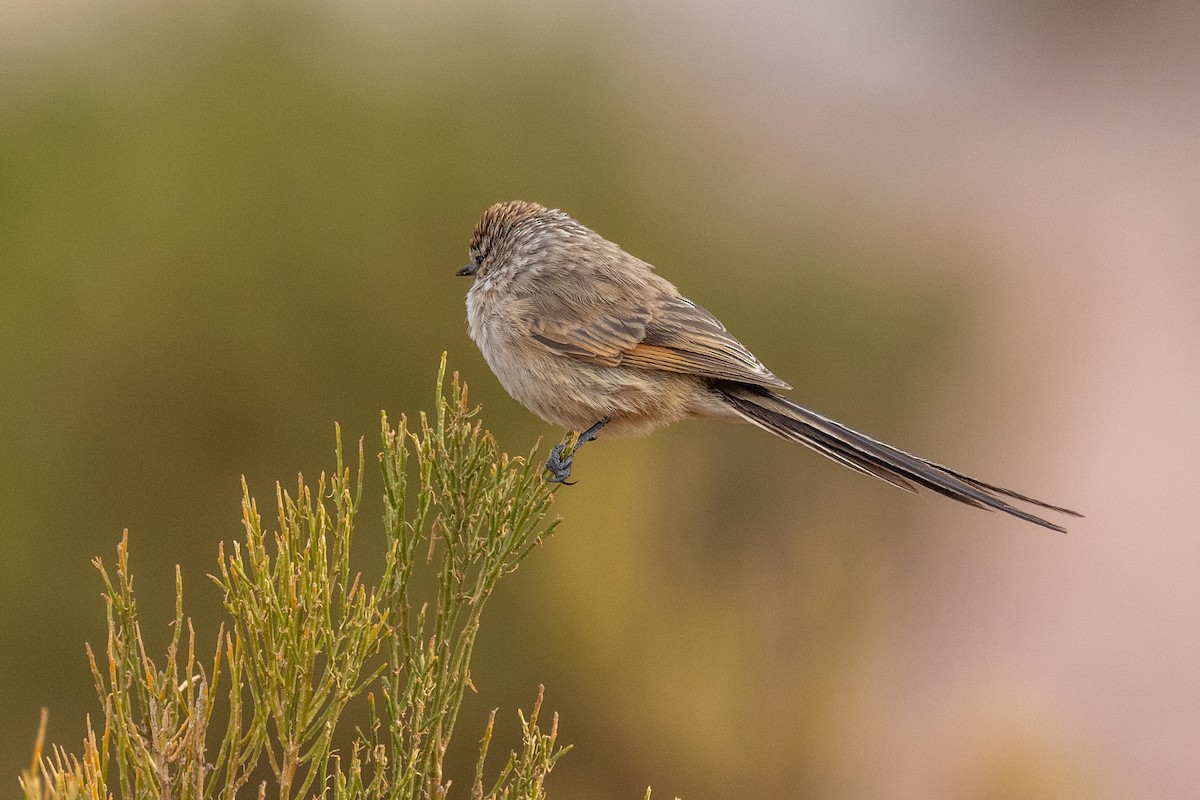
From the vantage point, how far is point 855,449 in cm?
318

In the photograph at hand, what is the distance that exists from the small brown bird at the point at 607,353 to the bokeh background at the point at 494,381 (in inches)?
119

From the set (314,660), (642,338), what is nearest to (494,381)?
(642,338)

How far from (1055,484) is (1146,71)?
14.4 meters

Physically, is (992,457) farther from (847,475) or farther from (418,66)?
(418,66)

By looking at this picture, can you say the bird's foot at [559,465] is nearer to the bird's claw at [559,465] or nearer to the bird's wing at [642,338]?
the bird's claw at [559,465]

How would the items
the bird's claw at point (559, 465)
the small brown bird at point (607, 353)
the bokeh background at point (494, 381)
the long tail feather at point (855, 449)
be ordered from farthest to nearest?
the bokeh background at point (494, 381) < the small brown bird at point (607, 353) < the bird's claw at point (559, 465) < the long tail feather at point (855, 449)

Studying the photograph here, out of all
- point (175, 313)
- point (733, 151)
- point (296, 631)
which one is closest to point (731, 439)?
point (733, 151)

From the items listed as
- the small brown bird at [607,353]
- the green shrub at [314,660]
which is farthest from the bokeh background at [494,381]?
the green shrub at [314,660]

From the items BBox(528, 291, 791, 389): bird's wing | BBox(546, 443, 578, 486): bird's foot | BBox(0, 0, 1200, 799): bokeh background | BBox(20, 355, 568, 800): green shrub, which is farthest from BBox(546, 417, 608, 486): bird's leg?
BBox(0, 0, 1200, 799): bokeh background

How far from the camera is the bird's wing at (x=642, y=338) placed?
3740 mm

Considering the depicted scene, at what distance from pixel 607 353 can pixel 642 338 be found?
139 mm

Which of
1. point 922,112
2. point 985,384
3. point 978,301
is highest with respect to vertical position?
point 922,112

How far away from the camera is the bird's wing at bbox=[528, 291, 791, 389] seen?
3740 millimetres

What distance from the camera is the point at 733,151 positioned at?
1026 centimetres
